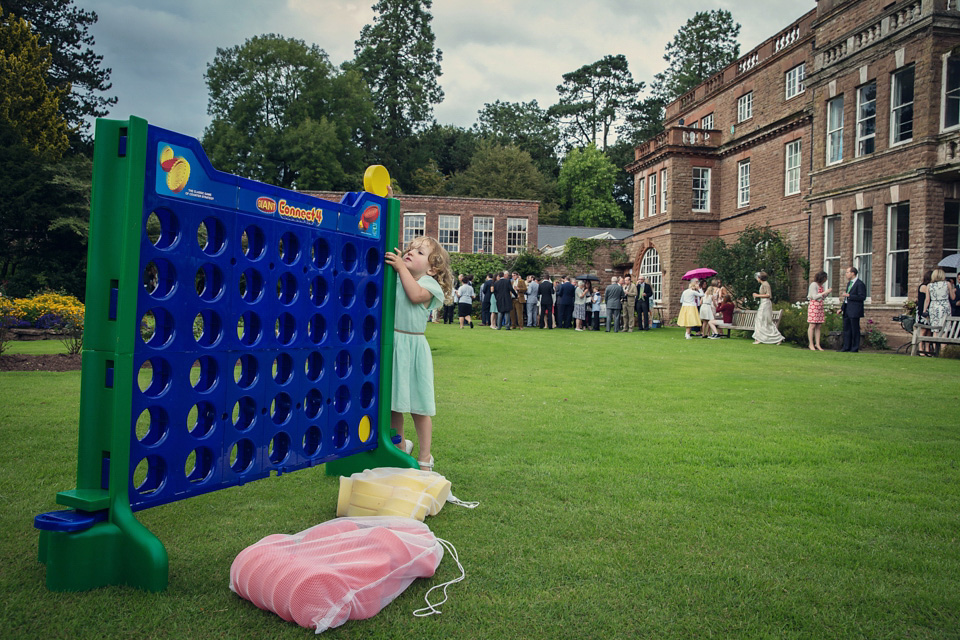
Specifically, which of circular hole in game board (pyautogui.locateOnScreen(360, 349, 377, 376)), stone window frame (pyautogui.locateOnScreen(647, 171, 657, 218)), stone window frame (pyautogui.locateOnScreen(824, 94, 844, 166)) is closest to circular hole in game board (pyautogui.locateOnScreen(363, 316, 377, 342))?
circular hole in game board (pyautogui.locateOnScreen(360, 349, 377, 376))

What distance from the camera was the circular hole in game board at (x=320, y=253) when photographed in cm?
371

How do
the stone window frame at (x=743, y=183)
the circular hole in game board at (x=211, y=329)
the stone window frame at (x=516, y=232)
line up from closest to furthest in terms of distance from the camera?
the circular hole in game board at (x=211, y=329) < the stone window frame at (x=743, y=183) < the stone window frame at (x=516, y=232)

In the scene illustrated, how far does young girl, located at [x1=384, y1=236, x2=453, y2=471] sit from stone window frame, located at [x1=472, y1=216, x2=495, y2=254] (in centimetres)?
3943

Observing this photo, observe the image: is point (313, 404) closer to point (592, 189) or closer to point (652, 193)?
point (652, 193)

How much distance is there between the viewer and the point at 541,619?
8.04 ft

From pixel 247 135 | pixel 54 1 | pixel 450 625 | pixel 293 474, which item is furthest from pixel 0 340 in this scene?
pixel 247 135

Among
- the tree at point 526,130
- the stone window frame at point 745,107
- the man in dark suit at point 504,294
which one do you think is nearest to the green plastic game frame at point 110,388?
the man in dark suit at point 504,294

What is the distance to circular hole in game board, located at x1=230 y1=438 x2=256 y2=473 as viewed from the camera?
3.26 m

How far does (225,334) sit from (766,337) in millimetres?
17975

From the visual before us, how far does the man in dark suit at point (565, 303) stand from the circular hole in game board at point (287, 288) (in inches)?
853

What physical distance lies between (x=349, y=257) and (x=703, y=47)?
61165 mm

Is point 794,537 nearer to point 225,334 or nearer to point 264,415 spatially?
point 264,415

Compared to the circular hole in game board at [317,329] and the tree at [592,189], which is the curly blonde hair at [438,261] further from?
the tree at [592,189]

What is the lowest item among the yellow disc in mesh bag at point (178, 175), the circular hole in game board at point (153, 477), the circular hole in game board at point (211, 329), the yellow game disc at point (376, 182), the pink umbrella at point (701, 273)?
the circular hole in game board at point (153, 477)
